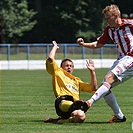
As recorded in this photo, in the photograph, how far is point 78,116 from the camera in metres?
9.63

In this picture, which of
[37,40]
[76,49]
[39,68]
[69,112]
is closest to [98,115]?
[69,112]

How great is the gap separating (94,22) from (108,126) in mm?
50161

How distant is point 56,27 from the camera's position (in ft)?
198

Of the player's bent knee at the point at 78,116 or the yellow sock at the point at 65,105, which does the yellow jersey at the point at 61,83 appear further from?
the player's bent knee at the point at 78,116

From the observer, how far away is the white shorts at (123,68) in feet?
31.7

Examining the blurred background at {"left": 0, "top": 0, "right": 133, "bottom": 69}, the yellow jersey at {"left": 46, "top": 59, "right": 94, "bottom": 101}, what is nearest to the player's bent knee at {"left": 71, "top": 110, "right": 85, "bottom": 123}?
Answer: the yellow jersey at {"left": 46, "top": 59, "right": 94, "bottom": 101}

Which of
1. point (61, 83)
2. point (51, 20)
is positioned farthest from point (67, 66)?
point (51, 20)

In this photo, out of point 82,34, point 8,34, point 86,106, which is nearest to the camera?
point 86,106

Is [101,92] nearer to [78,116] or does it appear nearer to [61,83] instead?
[78,116]

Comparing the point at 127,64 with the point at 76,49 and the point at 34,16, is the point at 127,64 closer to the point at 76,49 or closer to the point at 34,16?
the point at 76,49

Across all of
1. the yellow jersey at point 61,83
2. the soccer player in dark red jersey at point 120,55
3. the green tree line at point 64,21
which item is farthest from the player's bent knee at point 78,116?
the green tree line at point 64,21

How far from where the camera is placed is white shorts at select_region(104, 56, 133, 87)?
9.67 m

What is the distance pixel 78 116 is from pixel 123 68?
3.35 ft

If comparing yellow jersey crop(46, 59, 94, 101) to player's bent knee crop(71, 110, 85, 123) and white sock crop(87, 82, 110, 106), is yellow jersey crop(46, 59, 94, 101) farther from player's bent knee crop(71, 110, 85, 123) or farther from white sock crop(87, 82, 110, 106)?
white sock crop(87, 82, 110, 106)
